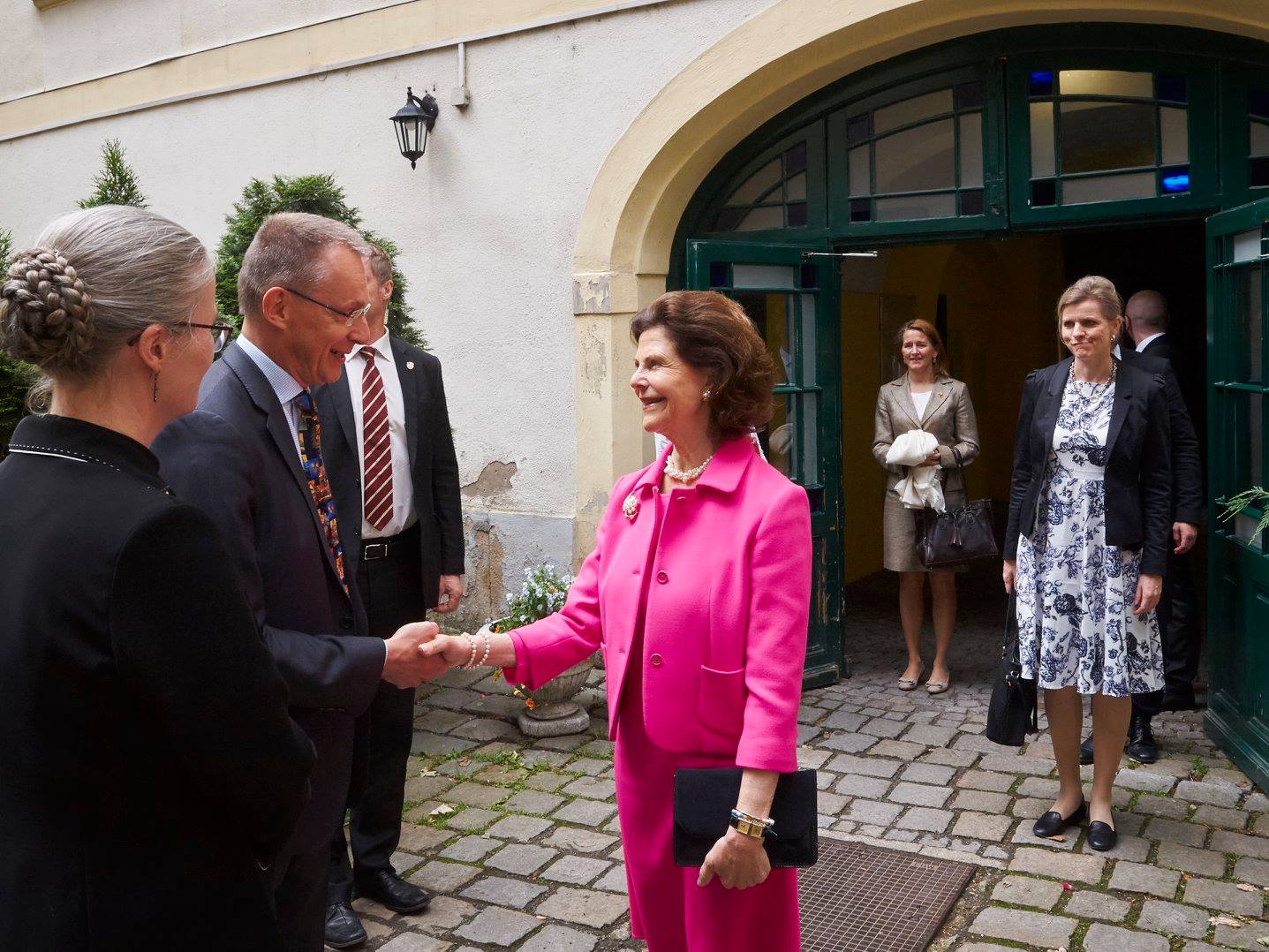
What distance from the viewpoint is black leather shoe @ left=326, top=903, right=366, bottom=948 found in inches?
150

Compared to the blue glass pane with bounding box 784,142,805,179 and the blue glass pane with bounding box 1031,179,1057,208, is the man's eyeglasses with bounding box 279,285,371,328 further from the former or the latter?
the blue glass pane with bounding box 784,142,805,179

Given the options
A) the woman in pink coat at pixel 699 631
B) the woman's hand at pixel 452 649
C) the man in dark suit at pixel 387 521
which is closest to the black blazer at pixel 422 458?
the man in dark suit at pixel 387 521

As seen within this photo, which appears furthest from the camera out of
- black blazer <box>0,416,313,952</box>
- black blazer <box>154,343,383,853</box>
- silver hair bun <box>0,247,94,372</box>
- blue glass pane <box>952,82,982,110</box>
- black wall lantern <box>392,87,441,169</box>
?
black wall lantern <box>392,87,441,169</box>

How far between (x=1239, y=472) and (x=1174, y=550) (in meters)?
0.62

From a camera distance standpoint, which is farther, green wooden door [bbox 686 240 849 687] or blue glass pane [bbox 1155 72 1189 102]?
green wooden door [bbox 686 240 849 687]

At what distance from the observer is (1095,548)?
464cm

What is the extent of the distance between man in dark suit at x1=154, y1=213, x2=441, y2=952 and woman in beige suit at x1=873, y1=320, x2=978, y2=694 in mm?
4621

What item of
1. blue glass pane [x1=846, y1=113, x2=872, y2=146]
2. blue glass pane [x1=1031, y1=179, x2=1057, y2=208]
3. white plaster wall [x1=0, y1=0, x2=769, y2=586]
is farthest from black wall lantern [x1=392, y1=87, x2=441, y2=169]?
blue glass pane [x1=1031, y1=179, x2=1057, y2=208]

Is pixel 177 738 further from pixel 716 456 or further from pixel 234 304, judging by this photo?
pixel 234 304

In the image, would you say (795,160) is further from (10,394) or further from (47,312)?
(47,312)

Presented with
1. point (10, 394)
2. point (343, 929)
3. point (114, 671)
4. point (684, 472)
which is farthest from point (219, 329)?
point (10, 394)

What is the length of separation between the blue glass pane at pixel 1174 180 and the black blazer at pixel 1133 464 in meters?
1.87

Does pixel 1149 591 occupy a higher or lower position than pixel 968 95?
lower

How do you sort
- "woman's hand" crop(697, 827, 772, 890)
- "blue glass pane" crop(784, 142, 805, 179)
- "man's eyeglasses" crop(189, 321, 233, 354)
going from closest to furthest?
"man's eyeglasses" crop(189, 321, 233, 354)
"woman's hand" crop(697, 827, 772, 890)
"blue glass pane" crop(784, 142, 805, 179)
